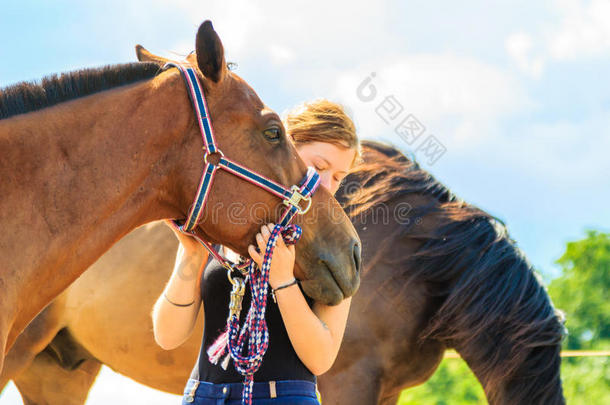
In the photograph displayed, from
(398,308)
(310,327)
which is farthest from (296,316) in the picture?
(398,308)

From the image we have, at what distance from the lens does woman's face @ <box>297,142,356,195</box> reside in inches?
93.6

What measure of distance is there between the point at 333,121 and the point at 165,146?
0.75 m

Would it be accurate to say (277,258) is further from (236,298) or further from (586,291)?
(586,291)

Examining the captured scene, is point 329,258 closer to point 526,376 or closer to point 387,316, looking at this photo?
point 387,316

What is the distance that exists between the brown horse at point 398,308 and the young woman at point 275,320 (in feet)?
4.09

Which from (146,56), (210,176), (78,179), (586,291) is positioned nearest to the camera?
(78,179)

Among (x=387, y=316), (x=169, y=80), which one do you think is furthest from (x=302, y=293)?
(x=387, y=316)

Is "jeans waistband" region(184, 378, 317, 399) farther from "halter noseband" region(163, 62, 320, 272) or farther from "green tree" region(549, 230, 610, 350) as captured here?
"green tree" region(549, 230, 610, 350)

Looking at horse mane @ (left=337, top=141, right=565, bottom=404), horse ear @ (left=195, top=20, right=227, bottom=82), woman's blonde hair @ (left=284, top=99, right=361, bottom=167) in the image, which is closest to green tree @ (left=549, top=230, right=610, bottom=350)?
horse mane @ (left=337, top=141, right=565, bottom=404)

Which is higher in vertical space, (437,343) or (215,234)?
(215,234)

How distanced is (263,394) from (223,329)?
11.4 inches

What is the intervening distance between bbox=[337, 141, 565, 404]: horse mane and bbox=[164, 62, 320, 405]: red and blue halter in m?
1.63

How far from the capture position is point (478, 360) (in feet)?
11.6

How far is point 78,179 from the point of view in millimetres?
1775
